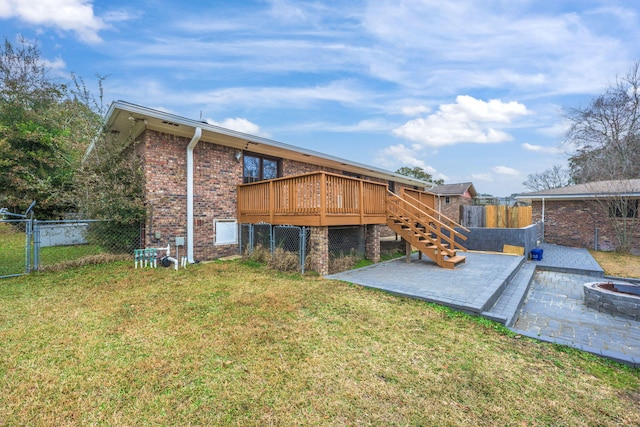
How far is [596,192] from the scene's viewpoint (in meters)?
12.9

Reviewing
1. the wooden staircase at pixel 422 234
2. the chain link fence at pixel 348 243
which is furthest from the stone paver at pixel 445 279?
the chain link fence at pixel 348 243

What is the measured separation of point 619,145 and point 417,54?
52.8 ft

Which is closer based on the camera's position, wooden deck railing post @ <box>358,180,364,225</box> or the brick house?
the brick house

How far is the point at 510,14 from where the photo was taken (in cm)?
783

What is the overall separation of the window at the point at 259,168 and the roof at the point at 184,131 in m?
0.26

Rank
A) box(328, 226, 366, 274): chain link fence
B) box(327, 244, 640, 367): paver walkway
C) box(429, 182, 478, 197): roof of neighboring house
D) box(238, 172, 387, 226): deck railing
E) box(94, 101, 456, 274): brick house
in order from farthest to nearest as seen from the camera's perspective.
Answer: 1. box(429, 182, 478, 197): roof of neighboring house
2. box(328, 226, 366, 274): chain link fence
3. box(94, 101, 456, 274): brick house
4. box(238, 172, 387, 226): deck railing
5. box(327, 244, 640, 367): paver walkway

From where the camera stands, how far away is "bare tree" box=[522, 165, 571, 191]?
32.2 m

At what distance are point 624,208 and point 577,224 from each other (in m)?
1.83

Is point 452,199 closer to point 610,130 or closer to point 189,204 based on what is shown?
point 610,130

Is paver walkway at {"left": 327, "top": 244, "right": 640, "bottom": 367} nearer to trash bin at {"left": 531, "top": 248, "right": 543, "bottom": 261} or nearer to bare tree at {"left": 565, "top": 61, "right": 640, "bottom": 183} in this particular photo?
trash bin at {"left": 531, "top": 248, "right": 543, "bottom": 261}

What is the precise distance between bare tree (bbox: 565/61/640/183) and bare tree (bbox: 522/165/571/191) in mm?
14796

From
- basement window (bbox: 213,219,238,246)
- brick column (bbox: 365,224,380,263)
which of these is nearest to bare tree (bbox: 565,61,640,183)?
brick column (bbox: 365,224,380,263)

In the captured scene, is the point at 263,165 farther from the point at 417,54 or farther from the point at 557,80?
the point at 557,80

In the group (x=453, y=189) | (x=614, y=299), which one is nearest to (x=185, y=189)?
(x=614, y=299)
